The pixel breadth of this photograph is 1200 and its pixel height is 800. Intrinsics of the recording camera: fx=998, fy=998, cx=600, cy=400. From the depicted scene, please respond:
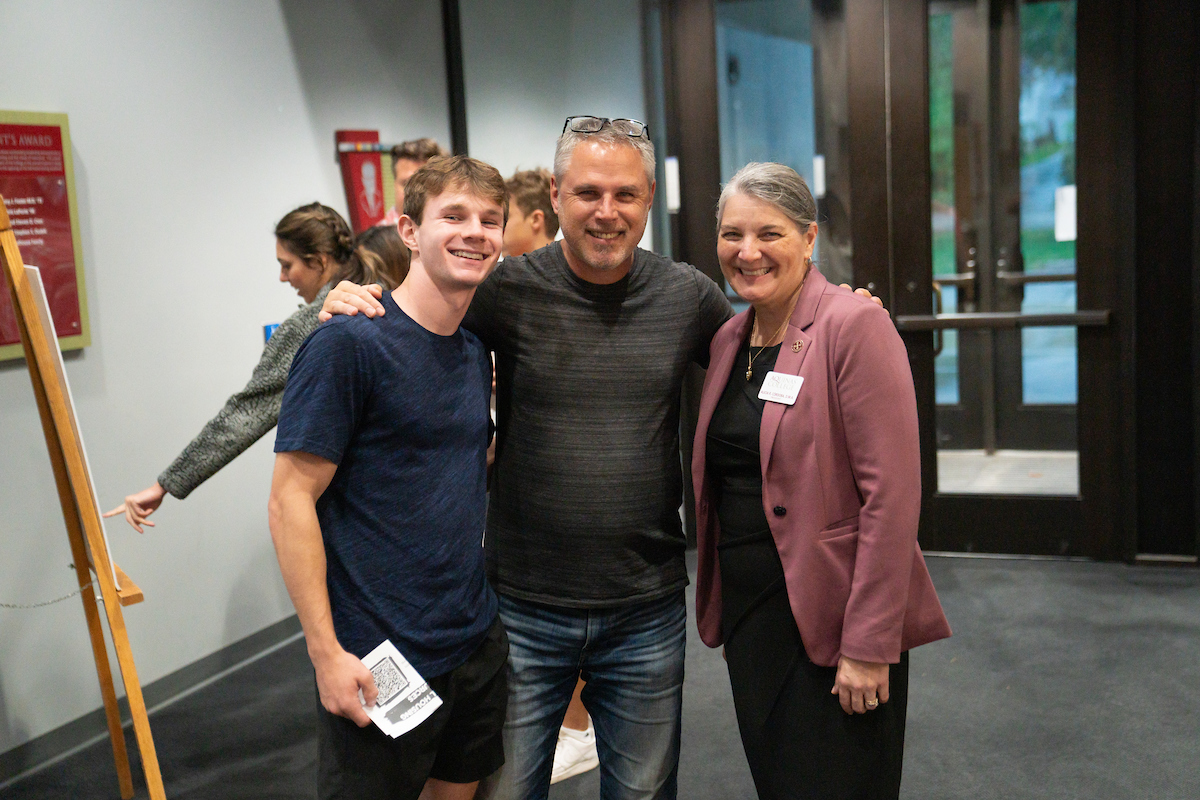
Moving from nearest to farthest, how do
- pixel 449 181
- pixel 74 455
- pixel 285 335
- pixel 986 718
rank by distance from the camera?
pixel 449 181 < pixel 74 455 < pixel 285 335 < pixel 986 718

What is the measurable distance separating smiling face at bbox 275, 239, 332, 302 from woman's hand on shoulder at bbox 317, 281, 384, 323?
165 cm

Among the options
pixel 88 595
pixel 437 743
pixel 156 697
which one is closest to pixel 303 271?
pixel 88 595

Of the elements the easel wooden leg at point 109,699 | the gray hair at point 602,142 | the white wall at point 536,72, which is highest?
the white wall at point 536,72

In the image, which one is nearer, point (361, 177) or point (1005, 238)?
point (1005, 238)

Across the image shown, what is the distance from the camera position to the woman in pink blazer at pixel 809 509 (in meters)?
1.63

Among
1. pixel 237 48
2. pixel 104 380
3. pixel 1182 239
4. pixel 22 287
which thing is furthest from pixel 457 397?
pixel 1182 239

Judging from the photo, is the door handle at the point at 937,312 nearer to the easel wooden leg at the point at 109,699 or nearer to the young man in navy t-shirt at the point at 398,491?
the young man in navy t-shirt at the point at 398,491

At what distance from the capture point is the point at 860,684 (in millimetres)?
1654

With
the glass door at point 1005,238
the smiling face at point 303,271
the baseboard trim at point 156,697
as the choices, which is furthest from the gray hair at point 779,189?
the glass door at point 1005,238

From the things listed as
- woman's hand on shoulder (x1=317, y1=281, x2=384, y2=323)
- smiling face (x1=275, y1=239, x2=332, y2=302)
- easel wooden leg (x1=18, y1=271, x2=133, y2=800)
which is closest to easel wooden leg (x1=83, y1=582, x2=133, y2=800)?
easel wooden leg (x1=18, y1=271, x2=133, y2=800)

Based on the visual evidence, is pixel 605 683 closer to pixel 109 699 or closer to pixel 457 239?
pixel 457 239

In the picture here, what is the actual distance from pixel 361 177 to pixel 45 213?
169cm

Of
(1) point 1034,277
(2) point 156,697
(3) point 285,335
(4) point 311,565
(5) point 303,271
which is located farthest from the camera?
(1) point 1034,277

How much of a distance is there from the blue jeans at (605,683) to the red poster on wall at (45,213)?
2.12 m
